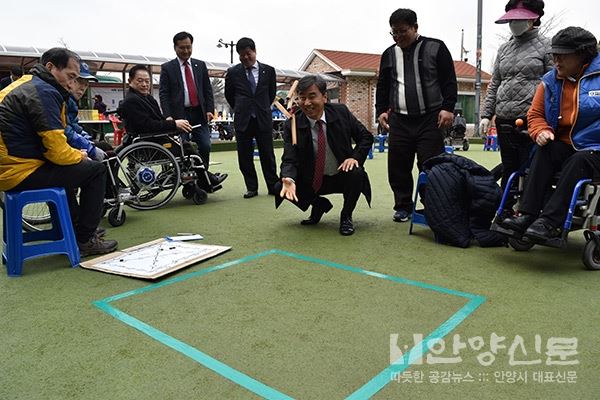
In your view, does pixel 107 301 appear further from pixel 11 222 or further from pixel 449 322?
pixel 449 322

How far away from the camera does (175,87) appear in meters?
4.43

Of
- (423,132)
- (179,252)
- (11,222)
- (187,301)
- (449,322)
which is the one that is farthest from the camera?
(423,132)

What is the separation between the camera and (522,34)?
9.81 ft

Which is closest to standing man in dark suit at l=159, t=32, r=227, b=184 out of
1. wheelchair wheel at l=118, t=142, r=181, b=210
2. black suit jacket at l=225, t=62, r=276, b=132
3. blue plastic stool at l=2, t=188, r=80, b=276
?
black suit jacket at l=225, t=62, r=276, b=132

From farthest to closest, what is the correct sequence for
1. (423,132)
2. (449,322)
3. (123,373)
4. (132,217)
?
(132,217), (423,132), (449,322), (123,373)

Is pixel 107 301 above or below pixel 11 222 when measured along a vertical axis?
below

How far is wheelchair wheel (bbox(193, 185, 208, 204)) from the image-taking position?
429 cm

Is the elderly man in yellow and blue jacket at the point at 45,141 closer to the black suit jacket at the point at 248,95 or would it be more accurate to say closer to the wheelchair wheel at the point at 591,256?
the black suit jacket at the point at 248,95

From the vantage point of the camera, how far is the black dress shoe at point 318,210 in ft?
11.3

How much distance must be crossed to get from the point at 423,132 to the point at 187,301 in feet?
7.26

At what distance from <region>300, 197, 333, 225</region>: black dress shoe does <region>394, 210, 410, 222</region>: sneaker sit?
54 centimetres

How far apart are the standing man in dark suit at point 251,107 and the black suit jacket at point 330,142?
4.41 ft

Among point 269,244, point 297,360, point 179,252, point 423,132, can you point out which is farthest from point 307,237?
point 297,360

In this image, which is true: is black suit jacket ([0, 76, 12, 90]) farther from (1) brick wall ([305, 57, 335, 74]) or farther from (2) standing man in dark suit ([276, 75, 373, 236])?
(1) brick wall ([305, 57, 335, 74])
